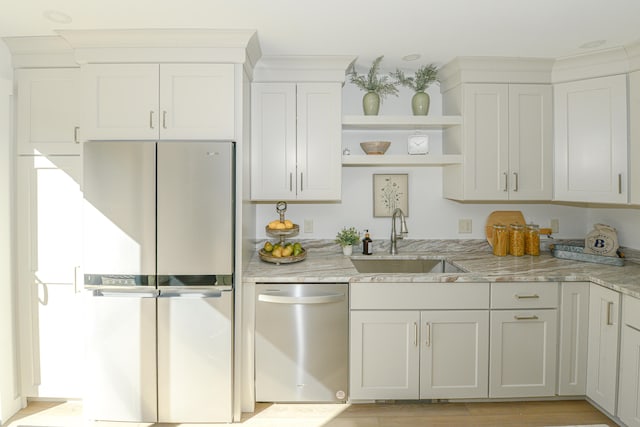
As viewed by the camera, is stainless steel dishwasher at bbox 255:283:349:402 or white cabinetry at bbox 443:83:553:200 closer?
stainless steel dishwasher at bbox 255:283:349:402

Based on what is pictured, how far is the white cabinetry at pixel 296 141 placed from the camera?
114 inches

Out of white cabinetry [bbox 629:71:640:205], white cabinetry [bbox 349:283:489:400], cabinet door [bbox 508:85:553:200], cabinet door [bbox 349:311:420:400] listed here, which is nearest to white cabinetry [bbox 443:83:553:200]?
cabinet door [bbox 508:85:553:200]

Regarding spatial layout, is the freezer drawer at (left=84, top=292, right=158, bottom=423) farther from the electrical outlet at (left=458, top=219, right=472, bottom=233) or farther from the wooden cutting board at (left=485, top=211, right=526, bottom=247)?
the wooden cutting board at (left=485, top=211, right=526, bottom=247)

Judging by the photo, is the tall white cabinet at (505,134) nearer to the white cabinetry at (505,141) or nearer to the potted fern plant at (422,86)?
the white cabinetry at (505,141)

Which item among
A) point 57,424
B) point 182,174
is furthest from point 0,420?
point 182,174

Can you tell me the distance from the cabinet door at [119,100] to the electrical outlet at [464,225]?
236 cm

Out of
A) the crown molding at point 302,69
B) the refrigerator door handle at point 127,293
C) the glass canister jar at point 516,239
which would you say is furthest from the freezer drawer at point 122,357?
the glass canister jar at point 516,239

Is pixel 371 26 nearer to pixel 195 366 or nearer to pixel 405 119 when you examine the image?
pixel 405 119

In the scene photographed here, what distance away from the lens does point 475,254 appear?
329 centimetres

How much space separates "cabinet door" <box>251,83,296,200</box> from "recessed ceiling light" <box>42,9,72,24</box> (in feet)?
3.70

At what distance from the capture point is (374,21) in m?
2.28

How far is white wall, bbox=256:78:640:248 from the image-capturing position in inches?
130

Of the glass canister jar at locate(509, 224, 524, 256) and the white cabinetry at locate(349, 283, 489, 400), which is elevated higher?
the glass canister jar at locate(509, 224, 524, 256)

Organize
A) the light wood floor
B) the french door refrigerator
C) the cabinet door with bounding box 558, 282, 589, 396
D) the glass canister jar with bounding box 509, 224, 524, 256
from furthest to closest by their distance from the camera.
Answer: the glass canister jar with bounding box 509, 224, 524, 256, the cabinet door with bounding box 558, 282, 589, 396, the light wood floor, the french door refrigerator
